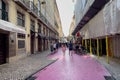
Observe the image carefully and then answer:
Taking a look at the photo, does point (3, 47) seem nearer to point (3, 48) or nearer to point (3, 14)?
point (3, 48)

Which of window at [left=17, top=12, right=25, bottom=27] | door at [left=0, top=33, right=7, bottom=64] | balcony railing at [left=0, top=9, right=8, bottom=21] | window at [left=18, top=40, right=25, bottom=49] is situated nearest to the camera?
balcony railing at [left=0, top=9, right=8, bottom=21]

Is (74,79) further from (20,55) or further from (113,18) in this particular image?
(20,55)

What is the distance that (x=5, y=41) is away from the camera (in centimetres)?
1611

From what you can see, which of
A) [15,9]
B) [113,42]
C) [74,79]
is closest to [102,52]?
[113,42]

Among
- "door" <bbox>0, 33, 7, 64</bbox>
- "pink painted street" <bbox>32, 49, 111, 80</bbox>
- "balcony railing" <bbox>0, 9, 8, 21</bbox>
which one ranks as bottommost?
"pink painted street" <bbox>32, 49, 111, 80</bbox>

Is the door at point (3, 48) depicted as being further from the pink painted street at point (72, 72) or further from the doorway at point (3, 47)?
the pink painted street at point (72, 72)

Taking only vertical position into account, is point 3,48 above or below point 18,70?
above

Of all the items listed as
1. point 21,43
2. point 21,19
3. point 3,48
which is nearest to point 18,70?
point 3,48

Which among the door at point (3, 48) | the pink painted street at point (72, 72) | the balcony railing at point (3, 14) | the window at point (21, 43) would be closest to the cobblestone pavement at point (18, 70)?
the pink painted street at point (72, 72)

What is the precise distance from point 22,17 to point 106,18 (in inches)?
380

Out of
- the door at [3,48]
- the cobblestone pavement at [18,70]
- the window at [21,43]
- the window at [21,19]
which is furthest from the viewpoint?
the window at [21,19]

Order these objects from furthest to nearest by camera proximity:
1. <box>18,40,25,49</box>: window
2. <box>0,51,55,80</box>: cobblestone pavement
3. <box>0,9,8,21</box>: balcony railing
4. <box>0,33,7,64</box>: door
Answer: <box>18,40,25,49</box>: window < <box>0,33,7,64</box>: door < <box>0,9,8,21</box>: balcony railing < <box>0,51,55,80</box>: cobblestone pavement

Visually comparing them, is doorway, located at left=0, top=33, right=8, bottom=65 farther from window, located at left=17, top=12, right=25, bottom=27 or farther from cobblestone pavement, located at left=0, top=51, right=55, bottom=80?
window, located at left=17, top=12, right=25, bottom=27

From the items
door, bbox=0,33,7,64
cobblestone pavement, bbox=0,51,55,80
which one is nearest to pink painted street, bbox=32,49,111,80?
cobblestone pavement, bbox=0,51,55,80
